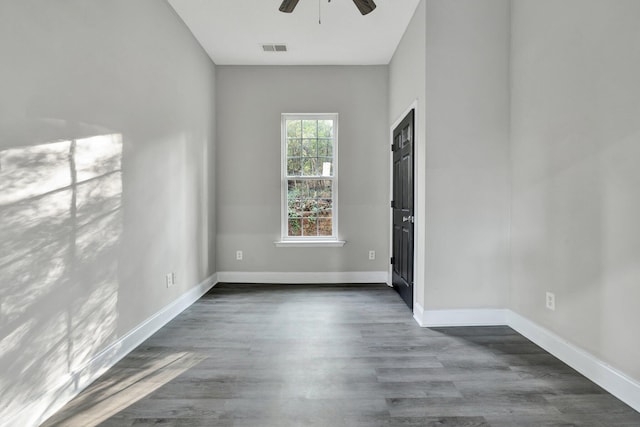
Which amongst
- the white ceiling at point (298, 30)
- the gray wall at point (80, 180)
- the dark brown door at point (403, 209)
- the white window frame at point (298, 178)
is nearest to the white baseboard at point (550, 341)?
the dark brown door at point (403, 209)

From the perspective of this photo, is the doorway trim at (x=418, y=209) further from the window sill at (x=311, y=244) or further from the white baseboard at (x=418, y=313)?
the window sill at (x=311, y=244)

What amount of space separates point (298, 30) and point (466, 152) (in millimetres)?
2237

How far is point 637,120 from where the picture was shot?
1875 mm

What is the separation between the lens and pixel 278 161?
478 centimetres

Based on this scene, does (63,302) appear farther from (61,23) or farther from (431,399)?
(431,399)

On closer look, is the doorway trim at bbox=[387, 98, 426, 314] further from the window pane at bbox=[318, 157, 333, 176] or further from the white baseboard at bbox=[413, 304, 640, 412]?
the window pane at bbox=[318, 157, 333, 176]

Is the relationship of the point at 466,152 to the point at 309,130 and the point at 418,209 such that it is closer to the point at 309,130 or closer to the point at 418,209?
the point at 418,209

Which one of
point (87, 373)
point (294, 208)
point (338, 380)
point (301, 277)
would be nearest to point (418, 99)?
point (294, 208)

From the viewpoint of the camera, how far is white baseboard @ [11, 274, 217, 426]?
171 cm

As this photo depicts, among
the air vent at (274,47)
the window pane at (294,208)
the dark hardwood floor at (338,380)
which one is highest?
the air vent at (274,47)

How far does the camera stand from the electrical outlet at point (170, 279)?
10.6 ft

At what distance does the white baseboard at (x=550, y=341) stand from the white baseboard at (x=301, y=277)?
144cm

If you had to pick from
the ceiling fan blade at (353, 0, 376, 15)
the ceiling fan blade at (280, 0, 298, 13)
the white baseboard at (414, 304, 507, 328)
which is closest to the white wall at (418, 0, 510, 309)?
the white baseboard at (414, 304, 507, 328)

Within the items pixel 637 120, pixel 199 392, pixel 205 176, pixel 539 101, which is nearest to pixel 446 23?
pixel 539 101
